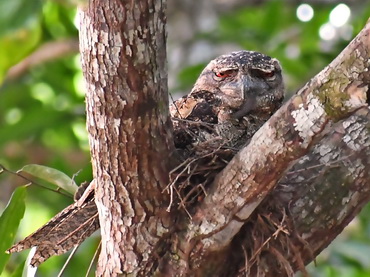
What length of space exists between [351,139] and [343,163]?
0.37ft

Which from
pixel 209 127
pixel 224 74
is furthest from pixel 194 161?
pixel 224 74

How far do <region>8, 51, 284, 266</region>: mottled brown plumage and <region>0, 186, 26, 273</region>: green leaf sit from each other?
0.11 meters

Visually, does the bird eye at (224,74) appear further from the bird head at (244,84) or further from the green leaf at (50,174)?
the green leaf at (50,174)

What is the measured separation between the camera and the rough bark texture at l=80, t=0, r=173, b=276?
2770 millimetres

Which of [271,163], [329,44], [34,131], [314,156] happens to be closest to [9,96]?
[34,131]

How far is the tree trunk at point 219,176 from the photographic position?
2.76m

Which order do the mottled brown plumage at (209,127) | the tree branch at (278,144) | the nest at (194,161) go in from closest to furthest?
the tree branch at (278,144) → the nest at (194,161) → the mottled brown plumage at (209,127)

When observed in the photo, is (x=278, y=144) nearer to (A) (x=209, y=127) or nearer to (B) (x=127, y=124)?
(B) (x=127, y=124)

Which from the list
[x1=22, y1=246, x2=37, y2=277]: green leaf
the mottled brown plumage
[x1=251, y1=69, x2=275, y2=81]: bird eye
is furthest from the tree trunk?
[x1=251, y1=69, x2=275, y2=81]: bird eye

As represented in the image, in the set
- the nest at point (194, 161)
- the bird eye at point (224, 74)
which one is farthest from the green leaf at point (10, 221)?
the bird eye at point (224, 74)

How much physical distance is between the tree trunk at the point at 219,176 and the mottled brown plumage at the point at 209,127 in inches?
6.1

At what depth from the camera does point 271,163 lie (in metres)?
2.93

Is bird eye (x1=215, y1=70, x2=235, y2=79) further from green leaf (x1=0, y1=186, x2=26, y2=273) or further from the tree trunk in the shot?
green leaf (x1=0, y1=186, x2=26, y2=273)

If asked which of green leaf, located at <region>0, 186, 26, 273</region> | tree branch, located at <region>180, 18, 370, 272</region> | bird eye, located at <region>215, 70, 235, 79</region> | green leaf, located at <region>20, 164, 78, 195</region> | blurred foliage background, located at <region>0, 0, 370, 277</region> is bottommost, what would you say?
tree branch, located at <region>180, 18, 370, 272</region>
